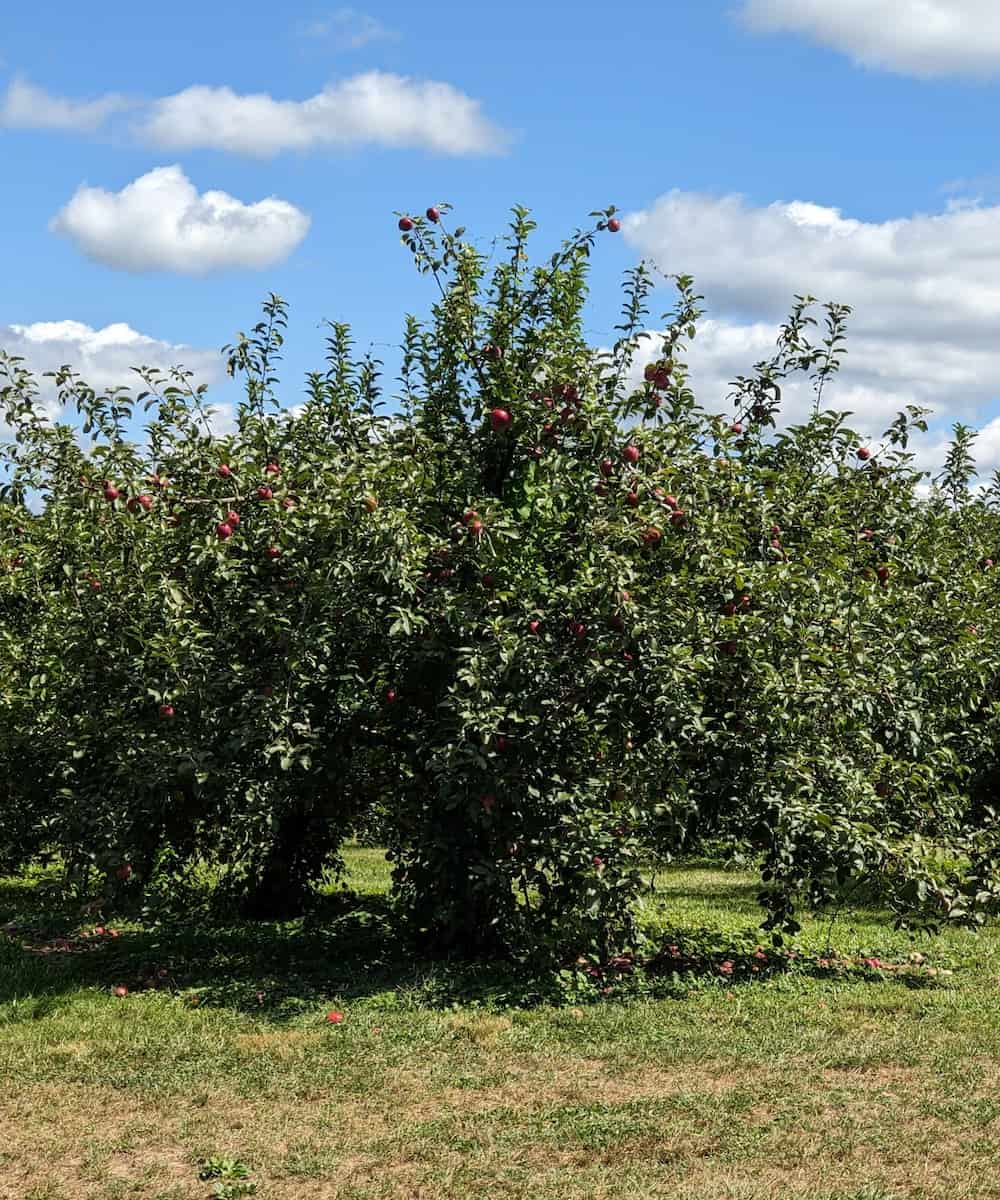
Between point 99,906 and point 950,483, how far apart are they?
25.0ft

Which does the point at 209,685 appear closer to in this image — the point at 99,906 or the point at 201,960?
the point at 99,906

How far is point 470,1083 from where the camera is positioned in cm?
605

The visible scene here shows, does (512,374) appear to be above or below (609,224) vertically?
below

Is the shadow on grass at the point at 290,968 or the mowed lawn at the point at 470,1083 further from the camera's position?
the shadow on grass at the point at 290,968

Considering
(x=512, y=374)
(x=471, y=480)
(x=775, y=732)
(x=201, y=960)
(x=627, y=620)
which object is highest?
(x=512, y=374)

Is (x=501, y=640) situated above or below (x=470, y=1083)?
above

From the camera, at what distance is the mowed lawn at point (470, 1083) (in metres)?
5.04

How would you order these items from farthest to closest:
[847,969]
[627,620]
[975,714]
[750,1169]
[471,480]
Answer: [975,714], [847,969], [471,480], [627,620], [750,1169]

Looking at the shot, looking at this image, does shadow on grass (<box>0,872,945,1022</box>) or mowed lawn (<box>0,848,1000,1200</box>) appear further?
shadow on grass (<box>0,872,945,1022</box>)

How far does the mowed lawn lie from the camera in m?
5.04

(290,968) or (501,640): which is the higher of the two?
(501,640)

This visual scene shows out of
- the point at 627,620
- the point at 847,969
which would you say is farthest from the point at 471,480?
the point at 847,969

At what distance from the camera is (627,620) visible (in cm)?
715

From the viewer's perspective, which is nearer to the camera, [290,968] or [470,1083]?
[470,1083]
